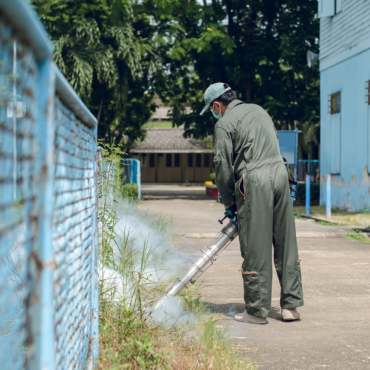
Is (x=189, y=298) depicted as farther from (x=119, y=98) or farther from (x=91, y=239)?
(x=119, y=98)

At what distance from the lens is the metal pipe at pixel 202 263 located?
12.2 ft

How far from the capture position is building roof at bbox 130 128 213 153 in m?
40.9

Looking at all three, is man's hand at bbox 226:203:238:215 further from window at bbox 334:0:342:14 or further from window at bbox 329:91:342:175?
window at bbox 334:0:342:14

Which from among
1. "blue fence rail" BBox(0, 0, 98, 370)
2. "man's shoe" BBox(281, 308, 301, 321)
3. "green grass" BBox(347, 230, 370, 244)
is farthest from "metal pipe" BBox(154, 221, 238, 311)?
"green grass" BBox(347, 230, 370, 244)

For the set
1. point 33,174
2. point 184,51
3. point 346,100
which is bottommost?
point 33,174

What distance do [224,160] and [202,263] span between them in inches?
32.3

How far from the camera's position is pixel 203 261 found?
3.81 meters

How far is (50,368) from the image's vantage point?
4.06ft

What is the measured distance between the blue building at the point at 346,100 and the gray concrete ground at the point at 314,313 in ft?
19.3

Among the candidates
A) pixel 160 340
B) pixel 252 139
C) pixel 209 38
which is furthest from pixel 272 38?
pixel 160 340

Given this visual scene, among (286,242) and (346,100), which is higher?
(346,100)

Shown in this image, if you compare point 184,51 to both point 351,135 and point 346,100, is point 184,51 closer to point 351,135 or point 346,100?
point 346,100

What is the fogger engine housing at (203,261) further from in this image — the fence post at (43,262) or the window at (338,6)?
the window at (338,6)

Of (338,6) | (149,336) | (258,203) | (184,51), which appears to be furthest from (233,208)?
(184,51)
